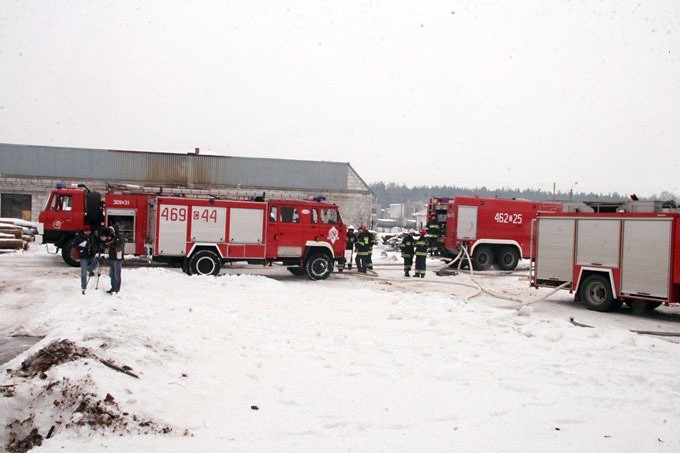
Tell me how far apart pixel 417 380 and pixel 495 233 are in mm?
18294

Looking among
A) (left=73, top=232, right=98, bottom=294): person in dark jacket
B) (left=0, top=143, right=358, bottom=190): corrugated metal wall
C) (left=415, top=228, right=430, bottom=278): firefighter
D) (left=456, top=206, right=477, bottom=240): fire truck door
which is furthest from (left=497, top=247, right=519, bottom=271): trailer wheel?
(left=0, top=143, right=358, bottom=190): corrugated metal wall

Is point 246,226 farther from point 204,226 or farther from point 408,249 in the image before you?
point 408,249

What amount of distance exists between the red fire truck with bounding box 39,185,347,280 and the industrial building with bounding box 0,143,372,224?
17.5 metres

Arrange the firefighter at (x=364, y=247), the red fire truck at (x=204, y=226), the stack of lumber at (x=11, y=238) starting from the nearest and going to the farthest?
the red fire truck at (x=204, y=226)
the firefighter at (x=364, y=247)
the stack of lumber at (x=11, y=238)

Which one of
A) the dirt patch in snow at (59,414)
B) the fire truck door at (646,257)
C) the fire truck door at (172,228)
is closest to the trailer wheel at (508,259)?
the fire truck door at (646,257)

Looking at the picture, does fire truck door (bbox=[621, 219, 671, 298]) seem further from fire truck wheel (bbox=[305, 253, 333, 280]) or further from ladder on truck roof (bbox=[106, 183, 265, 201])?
ladder on truck roof (bbox=[106, 183, 265, 201])

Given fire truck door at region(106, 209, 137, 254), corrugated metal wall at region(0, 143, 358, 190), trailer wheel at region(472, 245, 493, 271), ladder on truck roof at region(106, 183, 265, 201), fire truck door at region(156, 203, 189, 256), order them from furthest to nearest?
corrugated metal wall at region(0, 143, 358, 190) → trailer wheel at region(472, 245, 493, 271) → fire truck door at region(106, 209, 137, 254) → ladder on truck roof at region(106, 183, 265, 201) → fire truck door at region(156, 203, 189, 256)

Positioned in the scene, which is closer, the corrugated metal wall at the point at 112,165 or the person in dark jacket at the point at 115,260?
the person in dark jacket at the point at 115,260

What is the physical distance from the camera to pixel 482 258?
79.6 ft

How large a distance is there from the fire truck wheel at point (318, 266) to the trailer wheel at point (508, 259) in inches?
351

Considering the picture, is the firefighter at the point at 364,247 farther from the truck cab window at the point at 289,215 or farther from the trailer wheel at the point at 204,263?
the trailer wheel at the point at 204,263

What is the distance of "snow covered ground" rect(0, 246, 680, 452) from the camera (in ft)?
16.3

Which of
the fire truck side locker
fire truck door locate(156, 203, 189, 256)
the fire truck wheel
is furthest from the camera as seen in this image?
the fire truck wheel

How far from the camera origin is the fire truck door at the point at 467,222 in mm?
23688
